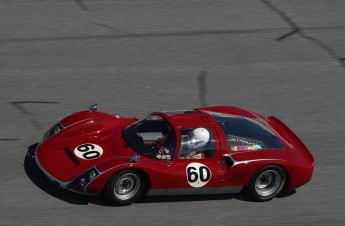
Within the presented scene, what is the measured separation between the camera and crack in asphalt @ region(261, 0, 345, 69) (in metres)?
13.5

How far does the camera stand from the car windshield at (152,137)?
856 centimetres

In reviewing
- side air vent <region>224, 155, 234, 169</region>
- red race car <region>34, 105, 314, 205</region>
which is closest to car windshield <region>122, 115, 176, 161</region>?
red race car <region>34, 105, 314, 205</region>

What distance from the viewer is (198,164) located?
852 centimetres

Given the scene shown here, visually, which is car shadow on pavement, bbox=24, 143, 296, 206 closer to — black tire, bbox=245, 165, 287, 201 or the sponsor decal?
black tire, bbox=245, 165, 287, 201

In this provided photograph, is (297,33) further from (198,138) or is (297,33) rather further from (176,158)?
(176,158)

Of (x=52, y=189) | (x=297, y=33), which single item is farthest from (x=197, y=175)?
(x=297, y=33)

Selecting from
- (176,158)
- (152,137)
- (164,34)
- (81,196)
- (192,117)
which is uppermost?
(164,34)

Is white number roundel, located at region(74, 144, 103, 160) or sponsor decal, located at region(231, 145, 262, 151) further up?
sponsor decal, located at region(231, 145, 262, 151)

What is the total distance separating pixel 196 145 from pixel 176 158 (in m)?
0.31

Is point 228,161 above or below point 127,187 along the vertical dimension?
above

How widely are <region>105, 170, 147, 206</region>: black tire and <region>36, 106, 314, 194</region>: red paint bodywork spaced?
8 cm

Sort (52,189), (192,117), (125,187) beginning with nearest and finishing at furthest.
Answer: (125,187), (52,189), (192,117)

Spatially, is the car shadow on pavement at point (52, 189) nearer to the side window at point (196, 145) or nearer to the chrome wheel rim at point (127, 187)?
the chrome wheel rim at point (127, 187)

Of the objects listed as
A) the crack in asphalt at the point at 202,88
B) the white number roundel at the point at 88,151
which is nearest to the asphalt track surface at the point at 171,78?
the crack in asphalt at the point at 202,88
